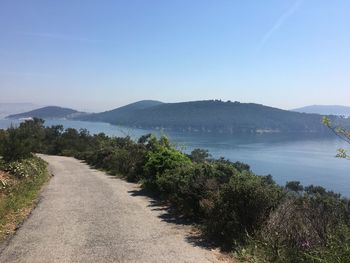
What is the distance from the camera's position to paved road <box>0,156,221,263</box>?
20.8ft

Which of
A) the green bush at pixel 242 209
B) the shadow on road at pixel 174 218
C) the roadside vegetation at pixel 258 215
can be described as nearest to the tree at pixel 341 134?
the roadside vegetation at pixel 258 215

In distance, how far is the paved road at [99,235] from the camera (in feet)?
20.8

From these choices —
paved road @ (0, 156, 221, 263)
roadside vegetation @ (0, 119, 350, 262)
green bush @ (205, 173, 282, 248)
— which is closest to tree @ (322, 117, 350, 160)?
roadside vegetation @ (0, 119, 350, 262)

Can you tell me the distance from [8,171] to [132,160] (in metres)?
5.88

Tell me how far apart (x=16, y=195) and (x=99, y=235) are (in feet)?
16.8

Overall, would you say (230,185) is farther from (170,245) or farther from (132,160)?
(132,160)

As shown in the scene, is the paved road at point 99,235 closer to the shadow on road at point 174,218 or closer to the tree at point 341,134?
the shadow on road at point 174,218

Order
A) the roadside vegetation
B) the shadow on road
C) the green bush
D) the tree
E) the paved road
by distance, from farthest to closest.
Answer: the shadow on road
the green bush
the paved road
the roadside vegetation
the tree

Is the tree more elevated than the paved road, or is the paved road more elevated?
the tree

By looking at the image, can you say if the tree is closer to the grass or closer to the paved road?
the paved road

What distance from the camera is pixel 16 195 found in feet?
38.4

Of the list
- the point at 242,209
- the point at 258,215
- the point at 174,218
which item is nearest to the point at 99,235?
the point at 174,218

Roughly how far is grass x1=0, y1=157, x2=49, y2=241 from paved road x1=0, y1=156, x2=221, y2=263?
0.28 meters

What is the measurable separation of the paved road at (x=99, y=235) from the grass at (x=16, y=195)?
11.2 inches
